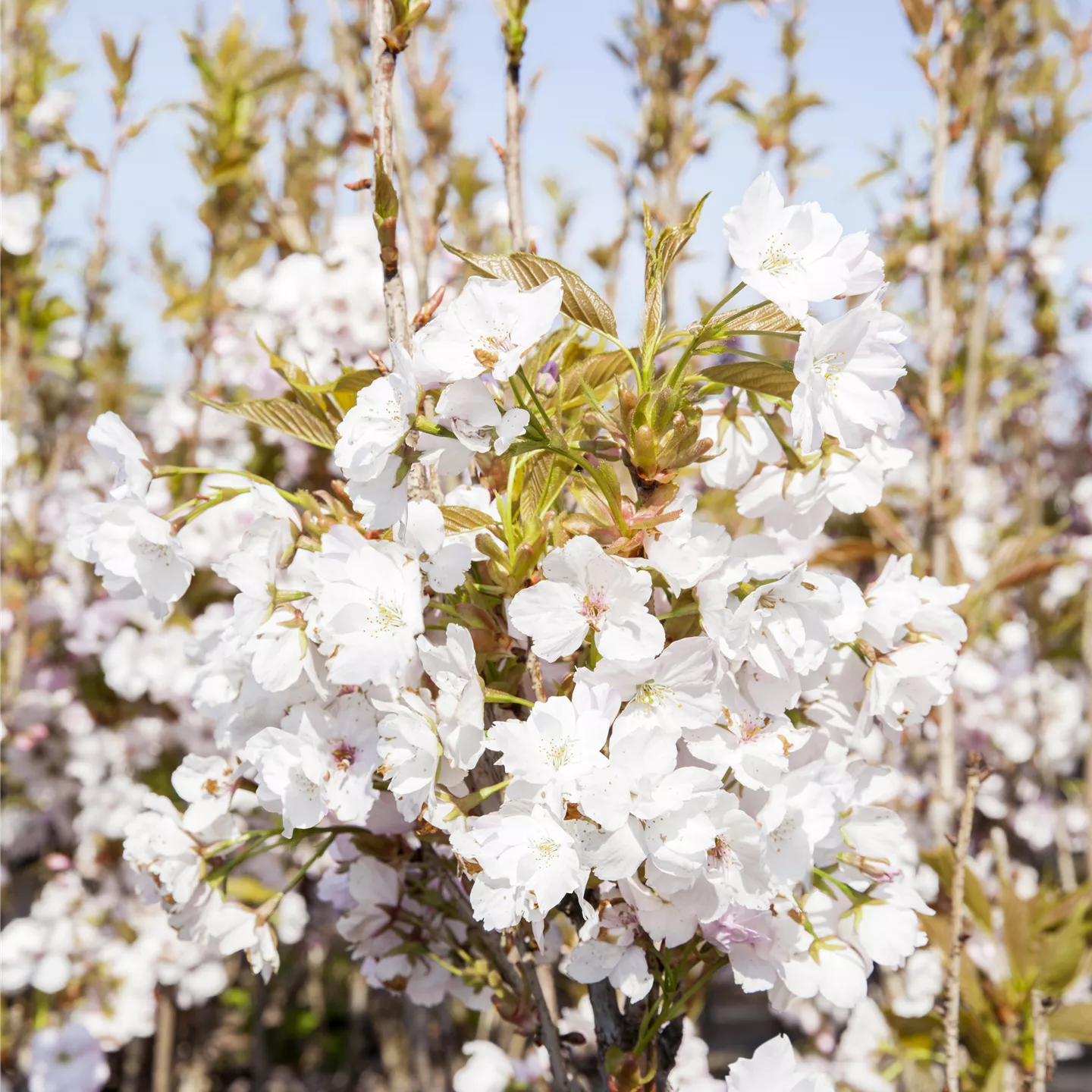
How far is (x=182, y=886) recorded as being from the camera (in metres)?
0.94

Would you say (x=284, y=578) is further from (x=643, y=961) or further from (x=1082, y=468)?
Result: (x=1082, y=468)

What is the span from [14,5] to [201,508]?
2.25 metres

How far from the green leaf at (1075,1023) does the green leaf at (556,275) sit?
3.91 ft

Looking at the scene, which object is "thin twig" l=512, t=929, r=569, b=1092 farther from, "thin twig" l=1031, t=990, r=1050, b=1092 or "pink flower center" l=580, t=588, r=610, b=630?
"thin twig" l=1031, t=990, r=1050, b=1092

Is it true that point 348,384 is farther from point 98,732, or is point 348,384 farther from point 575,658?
point 98,732

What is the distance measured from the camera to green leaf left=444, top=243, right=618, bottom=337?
79 cm

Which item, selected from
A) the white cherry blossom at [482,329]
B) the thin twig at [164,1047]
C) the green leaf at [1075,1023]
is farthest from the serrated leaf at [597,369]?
the thin twig at [164,1047]

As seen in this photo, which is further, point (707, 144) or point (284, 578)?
point (707, 144)

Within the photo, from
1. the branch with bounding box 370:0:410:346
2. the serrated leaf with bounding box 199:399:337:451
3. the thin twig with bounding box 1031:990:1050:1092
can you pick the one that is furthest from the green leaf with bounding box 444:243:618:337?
the thin twig with bounding box 1031:990:1050:1092

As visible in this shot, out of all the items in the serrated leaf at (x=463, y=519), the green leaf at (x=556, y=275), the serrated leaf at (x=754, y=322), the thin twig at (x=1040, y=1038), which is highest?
the green leaf at (x=556, y=275)

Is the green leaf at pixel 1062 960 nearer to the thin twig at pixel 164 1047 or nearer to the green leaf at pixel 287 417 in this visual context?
the green leaf at pixel 287 417

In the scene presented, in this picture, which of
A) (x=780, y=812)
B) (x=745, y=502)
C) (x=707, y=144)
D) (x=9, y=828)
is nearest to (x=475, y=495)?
(x=745, y=502)

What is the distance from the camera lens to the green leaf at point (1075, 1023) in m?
1.35

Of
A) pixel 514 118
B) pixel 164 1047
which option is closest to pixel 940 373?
pixel 514 118
